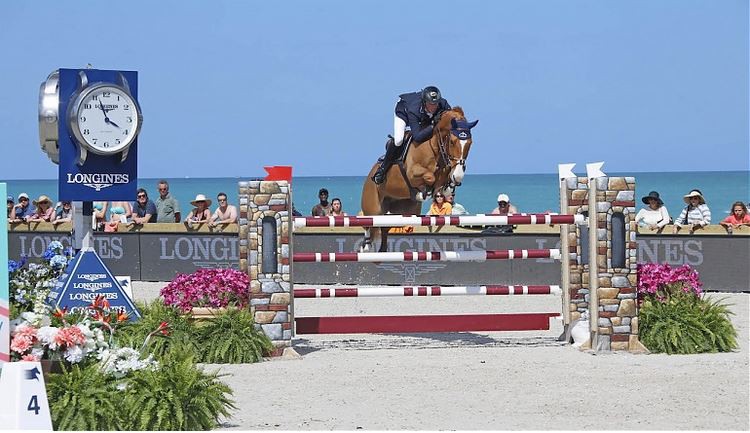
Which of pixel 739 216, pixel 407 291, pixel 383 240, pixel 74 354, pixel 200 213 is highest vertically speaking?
pixel 200 213

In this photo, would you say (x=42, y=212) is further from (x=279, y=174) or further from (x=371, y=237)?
(x=279, y=174)

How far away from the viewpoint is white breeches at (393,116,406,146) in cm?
1233

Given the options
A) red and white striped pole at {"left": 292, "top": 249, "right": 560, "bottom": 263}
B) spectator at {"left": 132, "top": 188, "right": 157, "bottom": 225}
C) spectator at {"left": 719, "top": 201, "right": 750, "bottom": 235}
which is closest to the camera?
red and white striped pole at {"left": 292, "top": 249, "right": 560, "bottom": 263}

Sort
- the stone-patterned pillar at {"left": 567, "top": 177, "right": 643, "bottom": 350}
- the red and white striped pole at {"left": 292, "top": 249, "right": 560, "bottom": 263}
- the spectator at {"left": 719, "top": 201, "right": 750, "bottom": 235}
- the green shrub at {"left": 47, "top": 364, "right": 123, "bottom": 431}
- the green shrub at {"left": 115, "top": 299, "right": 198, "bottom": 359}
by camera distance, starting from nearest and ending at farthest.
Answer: the green shrub at {"left": 47, "top": 364, "right": 123, "bottom": 431}
the green shrub at {"left": 115, "top": 299, "right": 198, "bottom": 359}
the stone-patterned pillar at {"left": 567, "top": 177, "right": 643, "bottom": 350}
the red and white striped pole at {"left": 292, "top": 249, "right": 560, "bottom": 263}
the spectator at {"left": 719, "top": 201, "right": 750, "bottom": 235}

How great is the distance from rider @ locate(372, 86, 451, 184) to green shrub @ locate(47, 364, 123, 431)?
20.3ft

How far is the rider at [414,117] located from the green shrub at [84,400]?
20.3ft

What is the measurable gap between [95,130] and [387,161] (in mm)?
3961

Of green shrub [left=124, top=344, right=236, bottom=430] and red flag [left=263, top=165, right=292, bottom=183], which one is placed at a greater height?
red flag [left=263, top=165, right=292, bottom=183]

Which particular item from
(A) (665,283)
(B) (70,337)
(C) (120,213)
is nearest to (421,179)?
(A) (665,283)

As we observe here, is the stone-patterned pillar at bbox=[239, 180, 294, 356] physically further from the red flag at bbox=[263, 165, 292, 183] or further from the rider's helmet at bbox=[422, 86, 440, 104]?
the rider's helmet at bbox=[422, 86, 440, 104]

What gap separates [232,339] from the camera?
9.28 m

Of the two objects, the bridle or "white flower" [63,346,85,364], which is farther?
the bridle

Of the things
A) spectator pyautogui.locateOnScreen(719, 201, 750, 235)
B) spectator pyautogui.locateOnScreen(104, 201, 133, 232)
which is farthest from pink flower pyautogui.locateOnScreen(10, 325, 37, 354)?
spectator pyautogui.locateOnScreen(104, 201, 133, 232)

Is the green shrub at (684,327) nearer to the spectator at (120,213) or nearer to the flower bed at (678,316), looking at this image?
the flower bed at (678,316)
